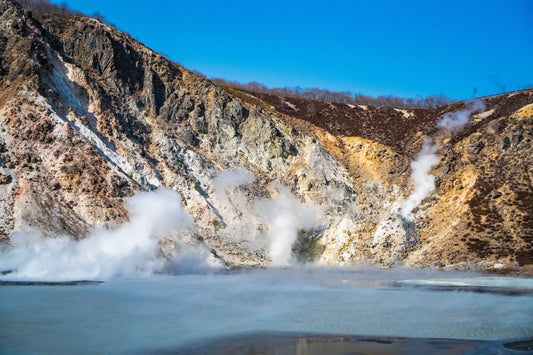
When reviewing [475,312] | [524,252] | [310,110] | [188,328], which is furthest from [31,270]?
[310,110]

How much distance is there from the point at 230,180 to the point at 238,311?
39033mm

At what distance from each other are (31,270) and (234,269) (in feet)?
64.0

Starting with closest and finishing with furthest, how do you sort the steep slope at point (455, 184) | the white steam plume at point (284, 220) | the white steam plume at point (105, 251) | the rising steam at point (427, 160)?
the white steam plume at point (105, 251) < the steep slope at point (455, 184) < the white steam plume at point (284, 220) < the rising steam at point (427, 160)

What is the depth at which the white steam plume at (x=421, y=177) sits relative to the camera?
64.1m

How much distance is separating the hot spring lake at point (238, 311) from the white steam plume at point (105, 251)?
336 centimetres

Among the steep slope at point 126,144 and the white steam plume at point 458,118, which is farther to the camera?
the white steam plume at point 458,118

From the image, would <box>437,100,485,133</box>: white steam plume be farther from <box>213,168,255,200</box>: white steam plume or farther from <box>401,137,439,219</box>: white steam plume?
<box>213,168,255,200</box>: white steam plume

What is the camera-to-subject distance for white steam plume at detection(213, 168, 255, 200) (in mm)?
63031

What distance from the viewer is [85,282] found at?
1551 inches

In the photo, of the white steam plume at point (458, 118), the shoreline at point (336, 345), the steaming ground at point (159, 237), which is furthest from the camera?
the white steam plume at point (458, 118)

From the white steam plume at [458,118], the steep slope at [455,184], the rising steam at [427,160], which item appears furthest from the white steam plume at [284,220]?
the white steam plume at [458,118]

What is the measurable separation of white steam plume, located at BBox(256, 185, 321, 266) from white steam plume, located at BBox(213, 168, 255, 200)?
13.3ft

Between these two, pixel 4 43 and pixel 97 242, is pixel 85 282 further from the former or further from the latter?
pixel 4 43

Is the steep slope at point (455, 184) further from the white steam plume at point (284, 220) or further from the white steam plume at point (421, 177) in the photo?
the white steam plume at point (284, 220)
